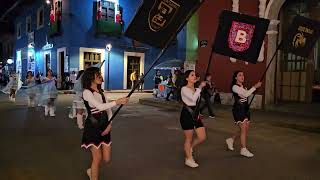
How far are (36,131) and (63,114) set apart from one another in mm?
3702

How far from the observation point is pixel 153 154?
Result: 716cm

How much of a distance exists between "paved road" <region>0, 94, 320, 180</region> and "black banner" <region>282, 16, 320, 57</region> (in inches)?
82.6

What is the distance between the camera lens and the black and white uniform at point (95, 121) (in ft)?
15.7

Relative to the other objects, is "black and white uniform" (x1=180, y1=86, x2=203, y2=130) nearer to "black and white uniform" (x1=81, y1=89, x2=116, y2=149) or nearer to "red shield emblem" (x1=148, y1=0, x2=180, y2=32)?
"red shield emblem" (x1=148, y1=0, x2=180, y2=32)

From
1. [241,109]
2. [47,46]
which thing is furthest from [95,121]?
[47,46]

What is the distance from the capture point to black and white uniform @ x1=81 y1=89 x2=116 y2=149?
4789 millimetres

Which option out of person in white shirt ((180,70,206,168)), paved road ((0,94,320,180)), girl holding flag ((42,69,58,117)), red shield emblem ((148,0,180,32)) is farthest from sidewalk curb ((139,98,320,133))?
red shield emblem ((148,0,180,32))

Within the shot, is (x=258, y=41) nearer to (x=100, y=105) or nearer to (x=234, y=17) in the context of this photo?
(x=234, y=17)

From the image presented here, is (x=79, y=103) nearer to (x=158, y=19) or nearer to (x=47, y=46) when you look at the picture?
(x=158, y=19)

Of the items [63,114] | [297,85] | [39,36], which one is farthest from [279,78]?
[39,36]

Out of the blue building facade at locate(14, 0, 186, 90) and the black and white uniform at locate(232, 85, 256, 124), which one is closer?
the black and white uniform at locate(232, 85, 256, 124)

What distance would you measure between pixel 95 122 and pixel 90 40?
24.3 metres

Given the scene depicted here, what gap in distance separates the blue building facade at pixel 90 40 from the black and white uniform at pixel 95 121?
73.1ft

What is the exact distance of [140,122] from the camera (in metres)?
11.6
